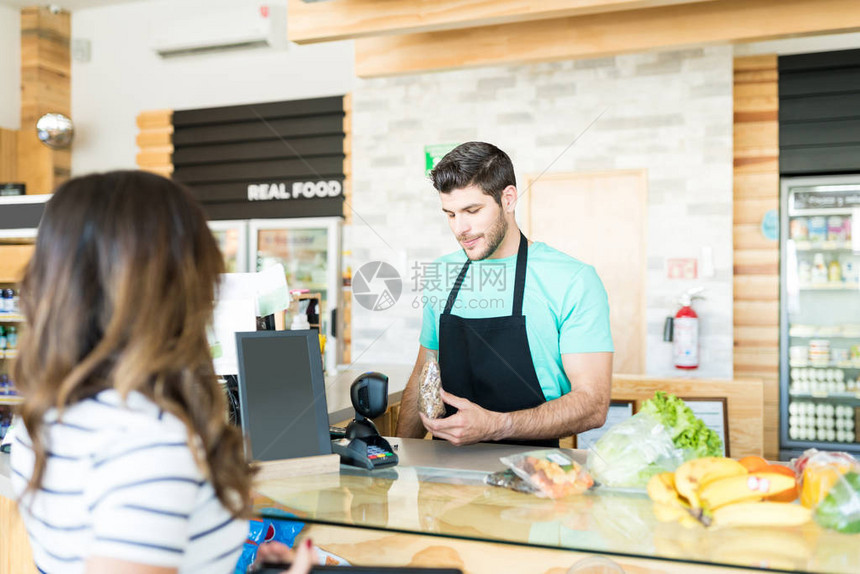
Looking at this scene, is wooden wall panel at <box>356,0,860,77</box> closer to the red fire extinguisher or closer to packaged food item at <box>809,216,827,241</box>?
packaged food item at <box>809,216,827,241</box>

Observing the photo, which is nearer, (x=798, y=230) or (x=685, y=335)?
(x=685, y=335)

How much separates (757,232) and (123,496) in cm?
478

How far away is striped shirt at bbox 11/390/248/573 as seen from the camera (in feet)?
2.26

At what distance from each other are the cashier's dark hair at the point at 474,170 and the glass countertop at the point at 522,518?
896 millimetres

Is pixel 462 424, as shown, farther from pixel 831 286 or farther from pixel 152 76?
pixel 152 76

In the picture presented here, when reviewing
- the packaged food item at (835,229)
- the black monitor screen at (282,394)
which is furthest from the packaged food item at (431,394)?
the packaged food item at (835,229)

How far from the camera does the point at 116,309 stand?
0.74 m

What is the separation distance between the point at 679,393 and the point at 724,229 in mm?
1091

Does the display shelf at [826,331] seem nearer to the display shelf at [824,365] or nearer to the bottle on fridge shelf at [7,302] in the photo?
the display shelf at [824,365]

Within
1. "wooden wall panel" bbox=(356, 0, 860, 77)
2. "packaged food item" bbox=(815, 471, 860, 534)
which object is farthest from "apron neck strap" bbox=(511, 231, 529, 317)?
"wooden wall panel" bbox=(356, 0, 860, 77)

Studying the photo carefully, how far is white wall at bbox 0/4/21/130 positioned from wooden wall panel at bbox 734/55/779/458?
611 centimetres

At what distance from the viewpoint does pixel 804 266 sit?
467 cm

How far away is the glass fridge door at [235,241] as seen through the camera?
5.44m

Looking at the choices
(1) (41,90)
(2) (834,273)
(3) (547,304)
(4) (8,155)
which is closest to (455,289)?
(3) (547,304)
